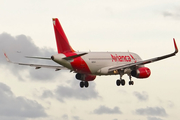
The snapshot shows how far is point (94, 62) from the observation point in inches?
3046

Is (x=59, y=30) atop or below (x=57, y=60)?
atop

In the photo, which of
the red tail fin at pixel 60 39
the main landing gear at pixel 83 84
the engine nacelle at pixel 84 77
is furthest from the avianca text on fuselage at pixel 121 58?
the red tail fin at pixel 60 39

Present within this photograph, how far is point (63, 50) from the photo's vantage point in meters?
73.2

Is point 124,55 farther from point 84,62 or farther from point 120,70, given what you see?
point 84,62

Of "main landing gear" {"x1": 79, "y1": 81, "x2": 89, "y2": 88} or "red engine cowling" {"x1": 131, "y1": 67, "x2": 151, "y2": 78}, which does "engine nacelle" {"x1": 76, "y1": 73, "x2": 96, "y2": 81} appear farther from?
"red engine cowling" {"x1": 131, "y1": 67, "x2": 151, "y2": 78}

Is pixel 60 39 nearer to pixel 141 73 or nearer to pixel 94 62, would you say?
pixel 94 62

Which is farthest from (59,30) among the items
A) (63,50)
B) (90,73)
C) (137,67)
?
(137,67)

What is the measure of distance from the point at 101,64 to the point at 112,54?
461 centimetres

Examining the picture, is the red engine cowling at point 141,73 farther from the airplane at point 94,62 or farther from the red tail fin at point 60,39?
the red tail fin at point 60,39

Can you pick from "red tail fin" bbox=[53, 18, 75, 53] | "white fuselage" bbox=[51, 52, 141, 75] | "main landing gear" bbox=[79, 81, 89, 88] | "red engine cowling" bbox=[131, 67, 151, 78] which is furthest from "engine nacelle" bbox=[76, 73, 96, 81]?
"red tail fin" bbox=[53, 18, 75, 53]

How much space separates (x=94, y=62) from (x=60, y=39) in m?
7.69

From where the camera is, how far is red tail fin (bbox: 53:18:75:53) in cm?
7312

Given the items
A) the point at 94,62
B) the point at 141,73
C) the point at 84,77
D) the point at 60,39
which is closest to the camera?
the point at 60,39

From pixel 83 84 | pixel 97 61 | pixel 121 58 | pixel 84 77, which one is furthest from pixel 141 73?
pixel 83 84
